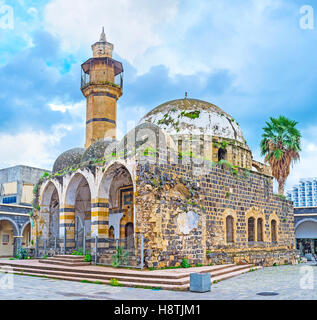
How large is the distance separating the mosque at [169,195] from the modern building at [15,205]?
9.84 metres

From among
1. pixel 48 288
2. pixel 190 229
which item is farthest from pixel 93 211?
pixel 48 288

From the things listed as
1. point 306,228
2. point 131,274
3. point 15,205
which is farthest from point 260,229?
point 15,205

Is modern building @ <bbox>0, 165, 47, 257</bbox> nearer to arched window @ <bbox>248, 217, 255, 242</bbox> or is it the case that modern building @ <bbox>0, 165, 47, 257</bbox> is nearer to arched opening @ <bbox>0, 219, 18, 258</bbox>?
arched opening @ <bbox>0, 219, 18, 258</bbox>

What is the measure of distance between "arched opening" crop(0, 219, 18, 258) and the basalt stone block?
74.6 feet

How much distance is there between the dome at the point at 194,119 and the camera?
1834 centimetres

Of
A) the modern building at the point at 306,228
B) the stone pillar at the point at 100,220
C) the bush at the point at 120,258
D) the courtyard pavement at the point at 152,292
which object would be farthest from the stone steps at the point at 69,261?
the modern building at the point at 306,228

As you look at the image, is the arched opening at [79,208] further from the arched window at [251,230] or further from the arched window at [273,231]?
the arched window at [273,231]

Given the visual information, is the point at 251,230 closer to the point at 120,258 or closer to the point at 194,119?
the point at 194,119

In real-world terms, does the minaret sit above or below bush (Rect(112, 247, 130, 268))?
above

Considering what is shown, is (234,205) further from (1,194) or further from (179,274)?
(1,194)

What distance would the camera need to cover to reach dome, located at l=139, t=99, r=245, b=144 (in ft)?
60.2

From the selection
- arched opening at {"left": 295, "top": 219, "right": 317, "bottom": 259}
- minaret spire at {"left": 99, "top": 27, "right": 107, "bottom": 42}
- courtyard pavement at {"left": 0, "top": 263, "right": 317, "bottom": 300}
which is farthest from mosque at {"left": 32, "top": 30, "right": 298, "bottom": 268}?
arched opening at {"left": 295, "top": 219, "right": 317, "bottom": 259}

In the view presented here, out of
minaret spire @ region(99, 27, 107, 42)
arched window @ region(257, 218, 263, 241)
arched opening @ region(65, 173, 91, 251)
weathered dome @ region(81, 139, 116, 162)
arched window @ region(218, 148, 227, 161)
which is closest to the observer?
arched opening @ region(65, 173, 91, 251)

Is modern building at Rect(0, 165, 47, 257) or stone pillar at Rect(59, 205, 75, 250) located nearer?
stone pillar at Rect(59, 205, 75, 250)
